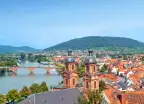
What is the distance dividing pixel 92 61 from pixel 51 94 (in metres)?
6.45

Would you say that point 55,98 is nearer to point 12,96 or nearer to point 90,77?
point 90,77

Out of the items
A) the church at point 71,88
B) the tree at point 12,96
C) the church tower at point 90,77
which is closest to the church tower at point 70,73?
the church at point 71,88

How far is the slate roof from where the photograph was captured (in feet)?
112

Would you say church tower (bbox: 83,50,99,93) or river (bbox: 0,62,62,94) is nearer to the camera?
church tower (bbox: 83,50,99,93)

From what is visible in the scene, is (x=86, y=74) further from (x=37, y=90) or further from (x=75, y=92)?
(x=37, y=90)

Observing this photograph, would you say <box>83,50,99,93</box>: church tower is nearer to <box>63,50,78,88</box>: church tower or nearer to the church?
the church

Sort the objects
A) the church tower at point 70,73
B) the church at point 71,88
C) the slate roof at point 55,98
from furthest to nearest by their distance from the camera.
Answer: the church tower at point 70,73, the church at point 71,88, the slate roof at point 55,98

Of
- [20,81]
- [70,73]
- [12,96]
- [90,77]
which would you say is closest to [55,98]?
[90,77]

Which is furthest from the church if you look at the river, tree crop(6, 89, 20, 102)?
the river

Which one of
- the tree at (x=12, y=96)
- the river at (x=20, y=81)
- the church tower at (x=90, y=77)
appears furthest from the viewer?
the river at (x=20, y=81)

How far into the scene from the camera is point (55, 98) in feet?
117

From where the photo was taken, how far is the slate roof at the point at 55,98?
112 feet

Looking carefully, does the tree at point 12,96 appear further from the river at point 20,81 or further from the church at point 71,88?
the river at point 20,81

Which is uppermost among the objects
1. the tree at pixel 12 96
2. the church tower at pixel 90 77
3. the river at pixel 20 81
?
the church tower at pixel 90 77
